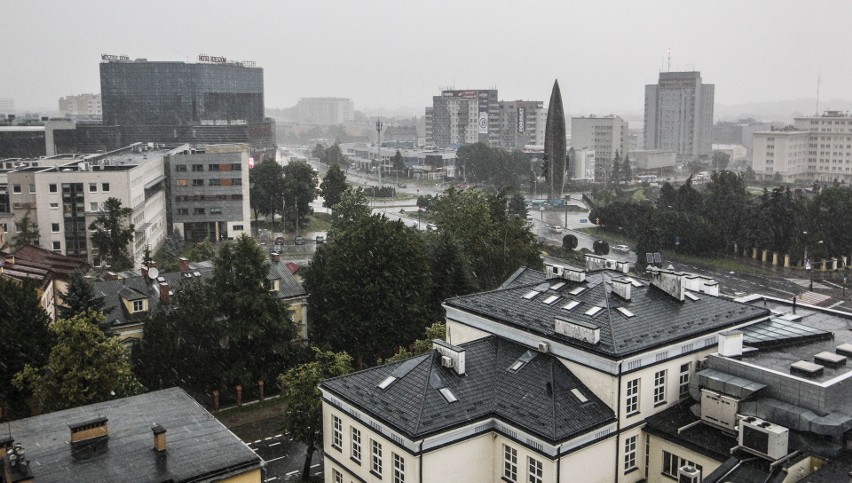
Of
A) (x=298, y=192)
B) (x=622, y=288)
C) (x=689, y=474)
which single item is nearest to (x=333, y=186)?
(x=298, y=192)

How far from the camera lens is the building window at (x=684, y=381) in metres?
30.0

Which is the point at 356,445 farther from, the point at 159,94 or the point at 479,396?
the point at 159,94

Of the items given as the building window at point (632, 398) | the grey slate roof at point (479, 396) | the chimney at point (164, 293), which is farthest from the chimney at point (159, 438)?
the chimney at point (164, 293)

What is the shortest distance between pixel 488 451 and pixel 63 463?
13543 mm

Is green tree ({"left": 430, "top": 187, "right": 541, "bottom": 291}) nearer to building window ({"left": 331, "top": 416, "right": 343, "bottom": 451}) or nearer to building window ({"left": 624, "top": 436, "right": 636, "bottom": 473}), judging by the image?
building window ({"left": 331, "top": 416, "right": 343, "bottom": 451})

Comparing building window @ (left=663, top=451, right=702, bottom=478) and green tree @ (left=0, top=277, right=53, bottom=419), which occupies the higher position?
green tree @ (left=0, top=277, right=53, bottom=419)

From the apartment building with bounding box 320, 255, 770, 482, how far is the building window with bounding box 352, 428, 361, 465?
1.4 inches

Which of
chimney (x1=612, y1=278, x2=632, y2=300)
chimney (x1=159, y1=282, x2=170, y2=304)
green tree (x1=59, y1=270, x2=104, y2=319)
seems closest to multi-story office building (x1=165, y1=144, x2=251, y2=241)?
chimney (x1=159, y1=282, x2=170, y2=304)

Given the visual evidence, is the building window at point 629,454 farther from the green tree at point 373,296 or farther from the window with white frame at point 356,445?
the green tree at point 373,296

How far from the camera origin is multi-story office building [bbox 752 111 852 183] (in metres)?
181

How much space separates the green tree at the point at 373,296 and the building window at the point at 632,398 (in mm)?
20543

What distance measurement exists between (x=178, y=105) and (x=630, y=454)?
164587 millimetres

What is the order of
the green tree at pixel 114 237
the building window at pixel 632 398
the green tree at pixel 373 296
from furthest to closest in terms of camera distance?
1. the green tree at pixel 114 237
2. the green tree at pixel 373 296
3. the building window at pixel 632 398

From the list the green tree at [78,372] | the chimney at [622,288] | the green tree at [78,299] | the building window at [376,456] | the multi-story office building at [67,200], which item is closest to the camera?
the building window at [376,456]
